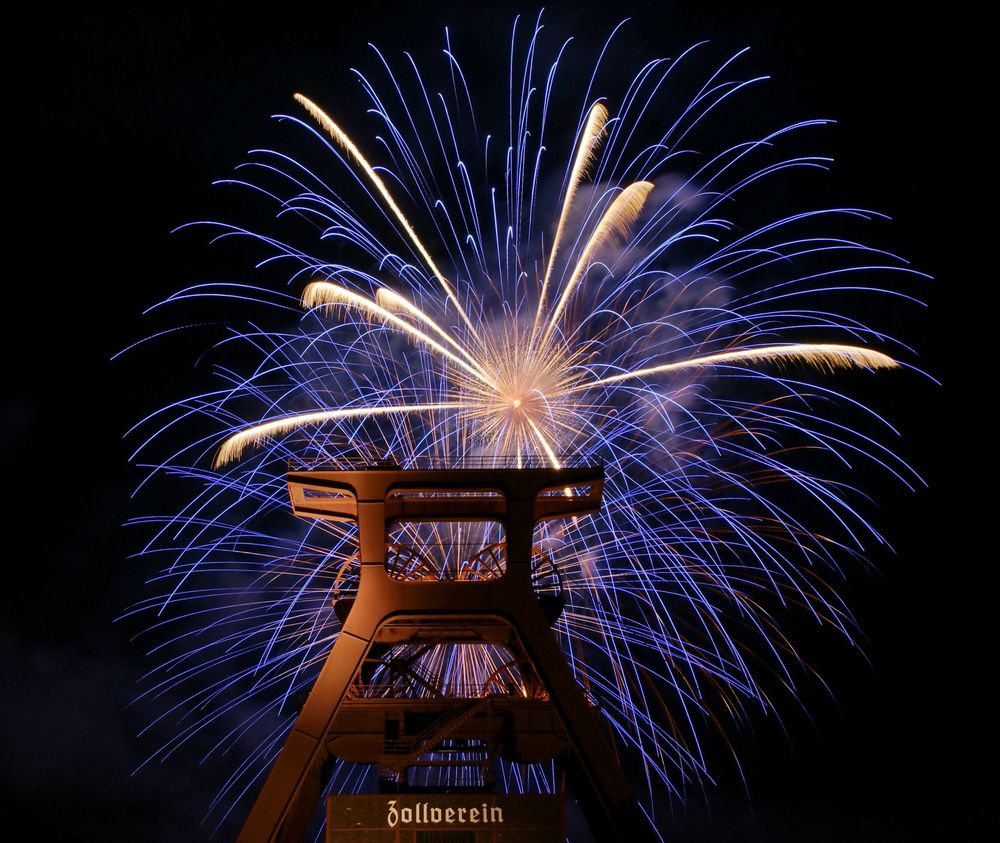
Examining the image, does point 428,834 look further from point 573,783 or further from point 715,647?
point 715,647

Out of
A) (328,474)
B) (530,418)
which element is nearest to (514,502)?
(530,418)

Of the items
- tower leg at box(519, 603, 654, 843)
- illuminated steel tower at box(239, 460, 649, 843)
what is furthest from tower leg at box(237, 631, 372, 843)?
tower leg at box(519, 603, 654, 843)

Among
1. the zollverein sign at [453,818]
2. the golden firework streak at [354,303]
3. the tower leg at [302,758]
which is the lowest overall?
the zollverein sign at [453,818]

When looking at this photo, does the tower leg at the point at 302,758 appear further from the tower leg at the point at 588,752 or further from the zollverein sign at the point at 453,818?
the tower leg at the point at 588,752

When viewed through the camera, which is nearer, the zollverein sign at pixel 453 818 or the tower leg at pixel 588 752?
the zollverein sign at pixel 453 818

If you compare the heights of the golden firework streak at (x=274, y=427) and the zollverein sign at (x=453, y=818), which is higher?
the golden firework streak at (x=274, y=427)

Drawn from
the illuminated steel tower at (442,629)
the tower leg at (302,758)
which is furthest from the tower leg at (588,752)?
the tower leg at (302,758)
